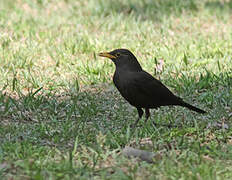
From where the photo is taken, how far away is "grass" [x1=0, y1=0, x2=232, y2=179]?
4.28 meters

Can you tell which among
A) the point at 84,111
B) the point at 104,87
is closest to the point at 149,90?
the point at 84,111

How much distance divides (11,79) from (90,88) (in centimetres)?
105

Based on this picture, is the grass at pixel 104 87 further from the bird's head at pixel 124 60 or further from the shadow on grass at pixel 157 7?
the bird's head at pixel 124 60

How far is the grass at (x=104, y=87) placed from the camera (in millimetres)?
4277

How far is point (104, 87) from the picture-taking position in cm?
694

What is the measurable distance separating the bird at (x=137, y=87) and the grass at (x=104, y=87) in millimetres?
213

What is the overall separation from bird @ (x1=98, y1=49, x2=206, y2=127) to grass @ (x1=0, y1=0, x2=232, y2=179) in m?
0.21

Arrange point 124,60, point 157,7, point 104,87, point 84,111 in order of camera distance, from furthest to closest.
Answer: point 157,7 → point 104,87 → point 84,111 → point 124,60

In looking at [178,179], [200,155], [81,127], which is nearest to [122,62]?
[81,127]

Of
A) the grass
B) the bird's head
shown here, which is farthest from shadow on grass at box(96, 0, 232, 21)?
the bird's head

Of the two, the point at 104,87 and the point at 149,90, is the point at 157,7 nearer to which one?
the point at 104,87

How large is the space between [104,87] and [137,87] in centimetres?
150

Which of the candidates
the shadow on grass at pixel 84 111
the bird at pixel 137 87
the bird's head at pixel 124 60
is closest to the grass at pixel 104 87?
the shadow on grass at pixel 84 111

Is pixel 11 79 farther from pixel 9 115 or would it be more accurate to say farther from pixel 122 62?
pixel 122 62
